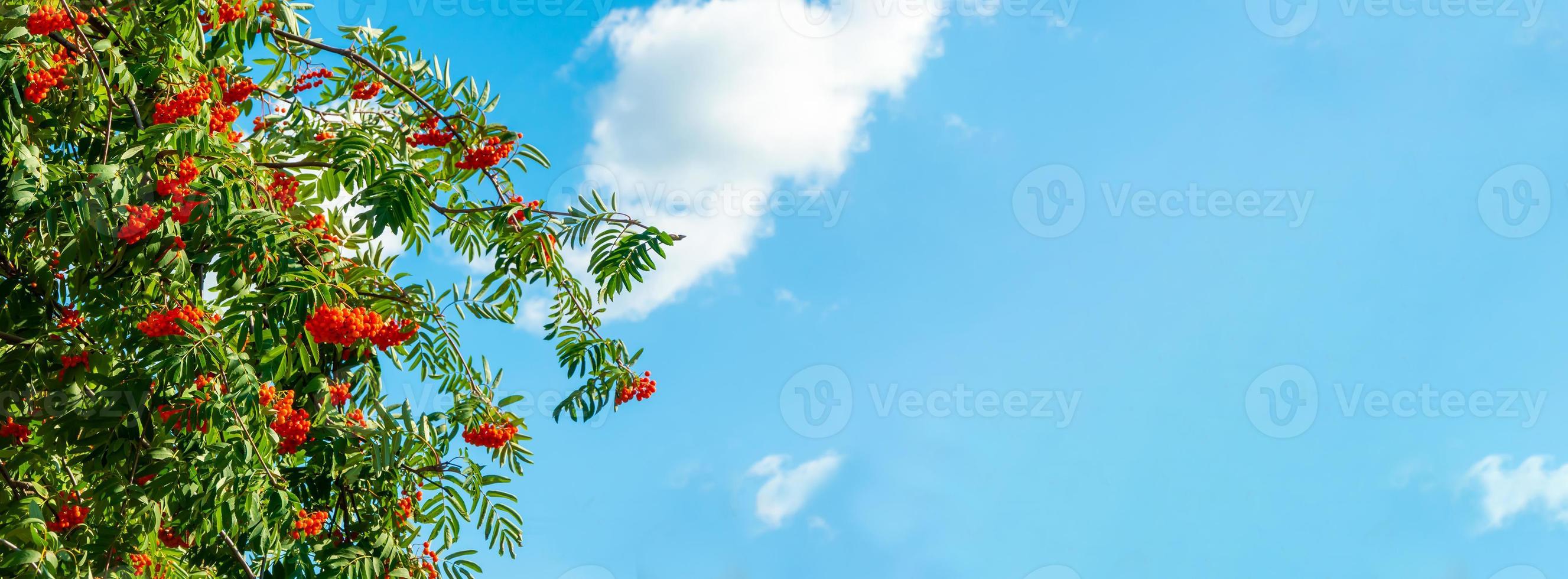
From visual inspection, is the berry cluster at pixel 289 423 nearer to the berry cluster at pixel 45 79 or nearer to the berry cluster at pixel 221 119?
the berry cluster at pixel 221 119

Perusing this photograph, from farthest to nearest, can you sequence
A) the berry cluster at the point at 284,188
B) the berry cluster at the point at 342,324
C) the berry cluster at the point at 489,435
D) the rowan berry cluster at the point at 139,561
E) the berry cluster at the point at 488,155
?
the berry cluster at the point at 488,155 < the berry cluster at the point at 489,435 < the berry cluster at the point at 284,188 < the rowan berry cluster at the point at 139,561 < the berry cluster at the point at 342,324

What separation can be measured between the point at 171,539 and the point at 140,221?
60.7 inches

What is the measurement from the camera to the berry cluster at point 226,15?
14.9ft

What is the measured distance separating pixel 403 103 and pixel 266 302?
177 centimetres

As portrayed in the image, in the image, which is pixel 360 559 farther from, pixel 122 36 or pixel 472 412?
pixel 122 36

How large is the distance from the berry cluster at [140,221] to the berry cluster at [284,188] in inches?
17.6

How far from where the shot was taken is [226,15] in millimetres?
4559

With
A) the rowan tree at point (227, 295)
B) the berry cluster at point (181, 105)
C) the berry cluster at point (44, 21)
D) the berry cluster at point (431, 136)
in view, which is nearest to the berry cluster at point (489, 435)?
the rowan tree at point (227, 295)

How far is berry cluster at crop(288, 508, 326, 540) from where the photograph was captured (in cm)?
461

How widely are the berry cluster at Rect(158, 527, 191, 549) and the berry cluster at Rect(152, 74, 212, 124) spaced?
168 centimetres

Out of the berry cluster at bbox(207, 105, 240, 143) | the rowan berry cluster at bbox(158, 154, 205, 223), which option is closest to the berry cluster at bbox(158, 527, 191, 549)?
the rowan berry cluster at bbox(158, 154, 205, 223)

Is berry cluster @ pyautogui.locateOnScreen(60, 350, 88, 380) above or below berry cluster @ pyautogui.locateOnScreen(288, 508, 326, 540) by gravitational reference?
above

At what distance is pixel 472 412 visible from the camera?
4.91 meters

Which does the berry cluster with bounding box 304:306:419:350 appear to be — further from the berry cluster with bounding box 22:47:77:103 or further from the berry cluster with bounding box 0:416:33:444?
the berry cluster with bounding box 0:416:33:444
